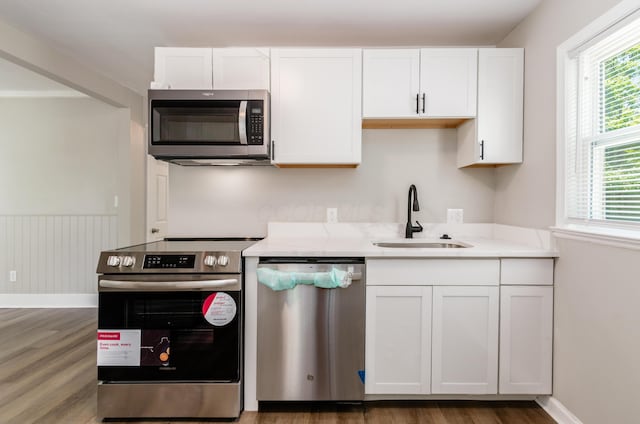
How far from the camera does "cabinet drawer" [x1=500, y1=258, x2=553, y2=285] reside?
2006 mm

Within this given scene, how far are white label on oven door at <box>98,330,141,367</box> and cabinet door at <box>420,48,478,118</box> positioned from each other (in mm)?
2140

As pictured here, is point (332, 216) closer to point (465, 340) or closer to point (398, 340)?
point (398, 340)

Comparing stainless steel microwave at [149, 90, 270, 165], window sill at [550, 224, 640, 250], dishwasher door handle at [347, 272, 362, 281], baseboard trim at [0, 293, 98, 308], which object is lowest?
baseboard trim at [0, 293, 98, 308]

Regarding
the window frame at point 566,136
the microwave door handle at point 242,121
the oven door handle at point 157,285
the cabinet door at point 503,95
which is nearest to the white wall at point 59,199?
the oven door handle at point 157,285

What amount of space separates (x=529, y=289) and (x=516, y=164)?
0.86 m

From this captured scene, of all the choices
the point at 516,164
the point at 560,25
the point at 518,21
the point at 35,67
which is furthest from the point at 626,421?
the point at 35,67

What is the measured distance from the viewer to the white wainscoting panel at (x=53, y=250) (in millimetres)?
4070

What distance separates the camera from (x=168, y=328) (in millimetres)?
1915

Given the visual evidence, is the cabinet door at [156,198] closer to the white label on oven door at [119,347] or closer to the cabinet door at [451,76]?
the white label on oven door at [119,347]

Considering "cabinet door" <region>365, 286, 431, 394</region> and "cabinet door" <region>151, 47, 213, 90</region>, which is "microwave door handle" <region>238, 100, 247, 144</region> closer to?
"cabinet door" <region>151, 47, 213, 90</region>

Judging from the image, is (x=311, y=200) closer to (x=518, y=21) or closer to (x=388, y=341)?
(x=388, y=341)

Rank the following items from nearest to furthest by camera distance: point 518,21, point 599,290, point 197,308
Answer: point 599,290
point 197,308
point 518,21

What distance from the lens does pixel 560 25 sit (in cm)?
197

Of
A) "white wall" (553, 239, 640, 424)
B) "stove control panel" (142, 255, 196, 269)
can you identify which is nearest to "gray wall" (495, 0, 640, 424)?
"white wall" (553, 239, 640, 424)
